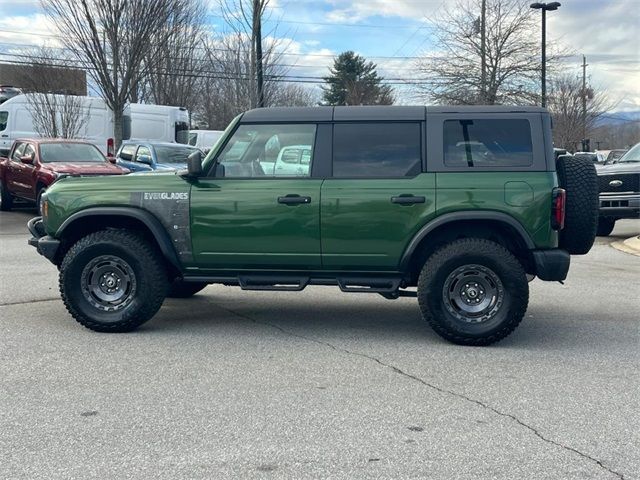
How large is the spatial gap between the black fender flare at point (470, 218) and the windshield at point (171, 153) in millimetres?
12312

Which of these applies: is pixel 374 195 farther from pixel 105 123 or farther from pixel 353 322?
pixel 105 123

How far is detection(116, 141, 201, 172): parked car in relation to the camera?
17406mm

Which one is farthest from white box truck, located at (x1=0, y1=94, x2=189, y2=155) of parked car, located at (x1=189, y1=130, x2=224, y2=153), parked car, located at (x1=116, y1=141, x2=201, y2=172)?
parked car, located at (x1=116, y1=141, x2=201, y2=172)

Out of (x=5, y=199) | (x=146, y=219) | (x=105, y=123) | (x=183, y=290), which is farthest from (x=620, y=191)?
(x=105, y=123)

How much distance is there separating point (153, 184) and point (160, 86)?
31.4 m

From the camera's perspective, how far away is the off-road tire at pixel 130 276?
6.44 meters

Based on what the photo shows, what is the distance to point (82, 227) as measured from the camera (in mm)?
6715

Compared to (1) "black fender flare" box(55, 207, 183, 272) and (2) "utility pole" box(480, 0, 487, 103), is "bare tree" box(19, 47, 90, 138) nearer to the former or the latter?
(2) "utility pole" box(480, 0, 487, 103)

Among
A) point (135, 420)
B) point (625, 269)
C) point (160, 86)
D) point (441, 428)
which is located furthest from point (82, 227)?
point (160, 86)

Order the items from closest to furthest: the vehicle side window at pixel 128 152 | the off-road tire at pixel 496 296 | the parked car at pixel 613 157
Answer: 1. the off-road tire at pixel 496 296
2. the parked car at pixel 613 157
3. the vehicle side window at pixel 128 152

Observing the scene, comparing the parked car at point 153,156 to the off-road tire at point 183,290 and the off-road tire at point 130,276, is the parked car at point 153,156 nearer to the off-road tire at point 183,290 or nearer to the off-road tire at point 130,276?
the off-road tire at point 183,290

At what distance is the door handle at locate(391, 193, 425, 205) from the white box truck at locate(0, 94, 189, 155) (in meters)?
18.8

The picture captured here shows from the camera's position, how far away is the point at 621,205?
13.9 meters

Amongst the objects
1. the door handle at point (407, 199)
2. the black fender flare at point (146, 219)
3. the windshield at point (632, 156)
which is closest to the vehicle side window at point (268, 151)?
the black fender flare at point (146, 219)
